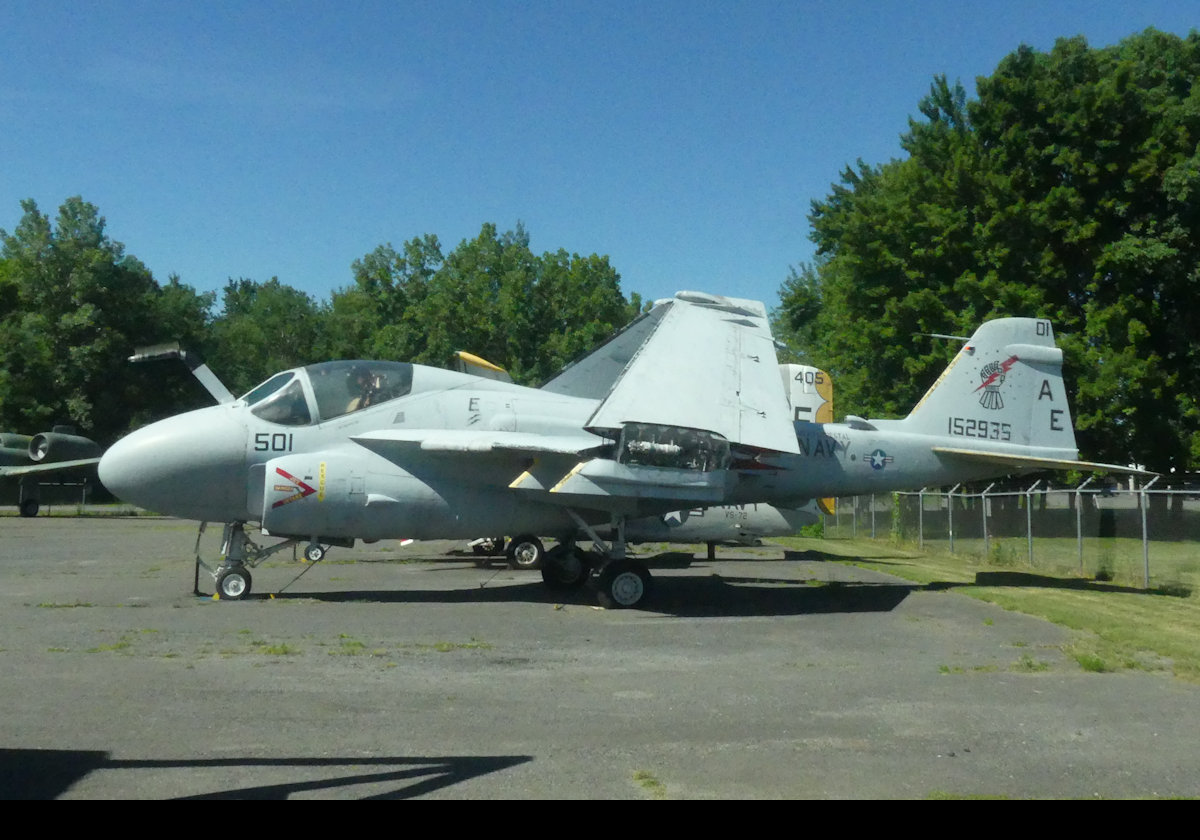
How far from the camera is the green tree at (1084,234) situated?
31203 mm

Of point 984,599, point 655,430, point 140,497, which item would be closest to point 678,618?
point 655,430

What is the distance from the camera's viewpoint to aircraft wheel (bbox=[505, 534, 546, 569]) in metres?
19.8

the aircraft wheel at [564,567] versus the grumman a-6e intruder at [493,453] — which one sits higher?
the grumman a-6e intruder at [493,453]

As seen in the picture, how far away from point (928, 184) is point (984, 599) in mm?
24098

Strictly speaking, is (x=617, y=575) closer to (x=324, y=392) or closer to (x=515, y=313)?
(x=324, y=392)

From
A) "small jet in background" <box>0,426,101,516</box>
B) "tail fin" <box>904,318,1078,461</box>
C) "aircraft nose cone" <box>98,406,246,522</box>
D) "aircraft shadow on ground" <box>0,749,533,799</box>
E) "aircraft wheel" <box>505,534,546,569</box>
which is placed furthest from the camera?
"small jet in background" <box>0,426,101,516</box>

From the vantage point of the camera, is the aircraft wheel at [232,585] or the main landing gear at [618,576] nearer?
the main landing gear at [618,576]

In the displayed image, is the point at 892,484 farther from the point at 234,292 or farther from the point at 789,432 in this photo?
the point at 234,292

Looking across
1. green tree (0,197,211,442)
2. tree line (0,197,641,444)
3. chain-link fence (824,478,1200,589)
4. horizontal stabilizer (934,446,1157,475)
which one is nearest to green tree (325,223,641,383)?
tree line (0,197,641,444)

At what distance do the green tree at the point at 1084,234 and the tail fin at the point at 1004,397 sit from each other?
50.8 ft

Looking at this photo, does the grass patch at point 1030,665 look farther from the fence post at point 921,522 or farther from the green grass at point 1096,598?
the fence post at point 921,522

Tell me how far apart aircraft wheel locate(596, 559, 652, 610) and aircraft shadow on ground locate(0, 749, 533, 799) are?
7772 millimetres

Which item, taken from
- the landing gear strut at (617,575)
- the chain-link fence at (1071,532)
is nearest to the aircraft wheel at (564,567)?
the landing gear strut at (617,575)

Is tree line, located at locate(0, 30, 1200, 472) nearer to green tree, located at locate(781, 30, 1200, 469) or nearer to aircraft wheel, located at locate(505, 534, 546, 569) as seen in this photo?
green tree, located at locate(781, 30, 1200, 469)
